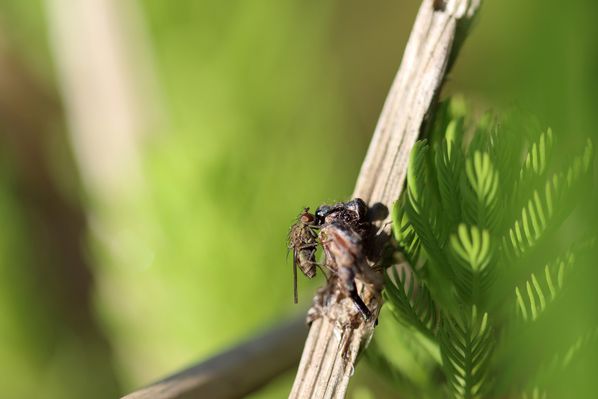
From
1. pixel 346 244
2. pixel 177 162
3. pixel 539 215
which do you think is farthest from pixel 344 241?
pixel 177 162

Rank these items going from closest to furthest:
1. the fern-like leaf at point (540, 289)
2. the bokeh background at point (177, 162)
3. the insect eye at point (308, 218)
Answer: the fern-like leaf at point (540, 289) → the insect eye at point (308, 218) → the bokeh background at point (177, 162)

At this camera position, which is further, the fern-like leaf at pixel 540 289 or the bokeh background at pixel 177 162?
the bokeh background at pixel 177 162

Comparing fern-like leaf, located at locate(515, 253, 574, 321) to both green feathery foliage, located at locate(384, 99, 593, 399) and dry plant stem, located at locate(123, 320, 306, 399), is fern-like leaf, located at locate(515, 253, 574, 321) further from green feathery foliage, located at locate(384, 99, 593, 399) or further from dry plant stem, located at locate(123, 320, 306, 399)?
dry plant stem, located at locate(123, 320, 306, 399)

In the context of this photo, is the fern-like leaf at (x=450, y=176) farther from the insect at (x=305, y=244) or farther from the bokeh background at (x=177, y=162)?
the bokeh background at (x=177, y=162)

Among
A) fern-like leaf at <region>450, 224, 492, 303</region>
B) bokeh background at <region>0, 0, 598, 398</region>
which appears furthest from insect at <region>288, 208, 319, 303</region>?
bokeh background at <region>0, 0, 598, 398</region>

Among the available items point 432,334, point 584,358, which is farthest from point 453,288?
point 584,358

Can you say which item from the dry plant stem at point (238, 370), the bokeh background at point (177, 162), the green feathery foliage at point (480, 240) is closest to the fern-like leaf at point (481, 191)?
the green feathery foliage at point (480, 240)
